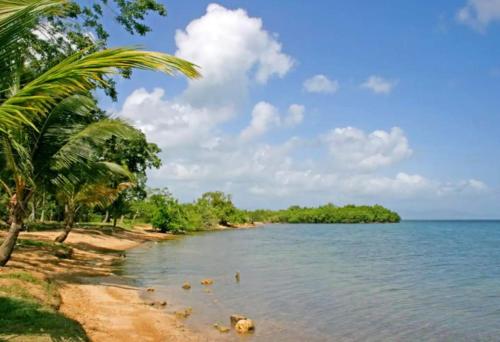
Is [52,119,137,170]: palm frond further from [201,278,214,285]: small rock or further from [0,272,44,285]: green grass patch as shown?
[201,278,214,285]: small rock

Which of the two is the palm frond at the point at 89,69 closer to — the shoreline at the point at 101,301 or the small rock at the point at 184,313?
the shoreline at the point at 101,301

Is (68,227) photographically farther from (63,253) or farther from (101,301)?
Result: (101,301)

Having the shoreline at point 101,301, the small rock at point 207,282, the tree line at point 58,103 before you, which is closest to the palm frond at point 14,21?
the tree line at point 58,103

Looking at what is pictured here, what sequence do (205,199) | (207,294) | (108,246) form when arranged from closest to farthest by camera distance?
(207,294), (108,246), (205,199)

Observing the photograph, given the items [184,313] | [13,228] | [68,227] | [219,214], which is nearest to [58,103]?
[13,228]

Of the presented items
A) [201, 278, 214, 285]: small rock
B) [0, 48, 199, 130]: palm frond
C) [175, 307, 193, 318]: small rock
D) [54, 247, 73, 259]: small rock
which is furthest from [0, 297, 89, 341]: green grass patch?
[54, 247, 73, 259]: small rock

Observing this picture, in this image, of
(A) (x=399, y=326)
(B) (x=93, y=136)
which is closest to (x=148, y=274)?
(B) (x=93, y=136)

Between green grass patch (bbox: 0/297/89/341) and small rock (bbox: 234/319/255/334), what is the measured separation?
4.53 metres

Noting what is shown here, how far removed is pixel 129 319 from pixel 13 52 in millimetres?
8497

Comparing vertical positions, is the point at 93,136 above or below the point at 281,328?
above

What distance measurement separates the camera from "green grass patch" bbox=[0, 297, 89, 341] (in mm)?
7109

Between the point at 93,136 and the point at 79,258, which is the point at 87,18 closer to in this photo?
the point at 93,136

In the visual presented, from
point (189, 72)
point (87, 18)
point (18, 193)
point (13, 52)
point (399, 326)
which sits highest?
point (87, 18)

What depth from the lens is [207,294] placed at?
17.0 meters
